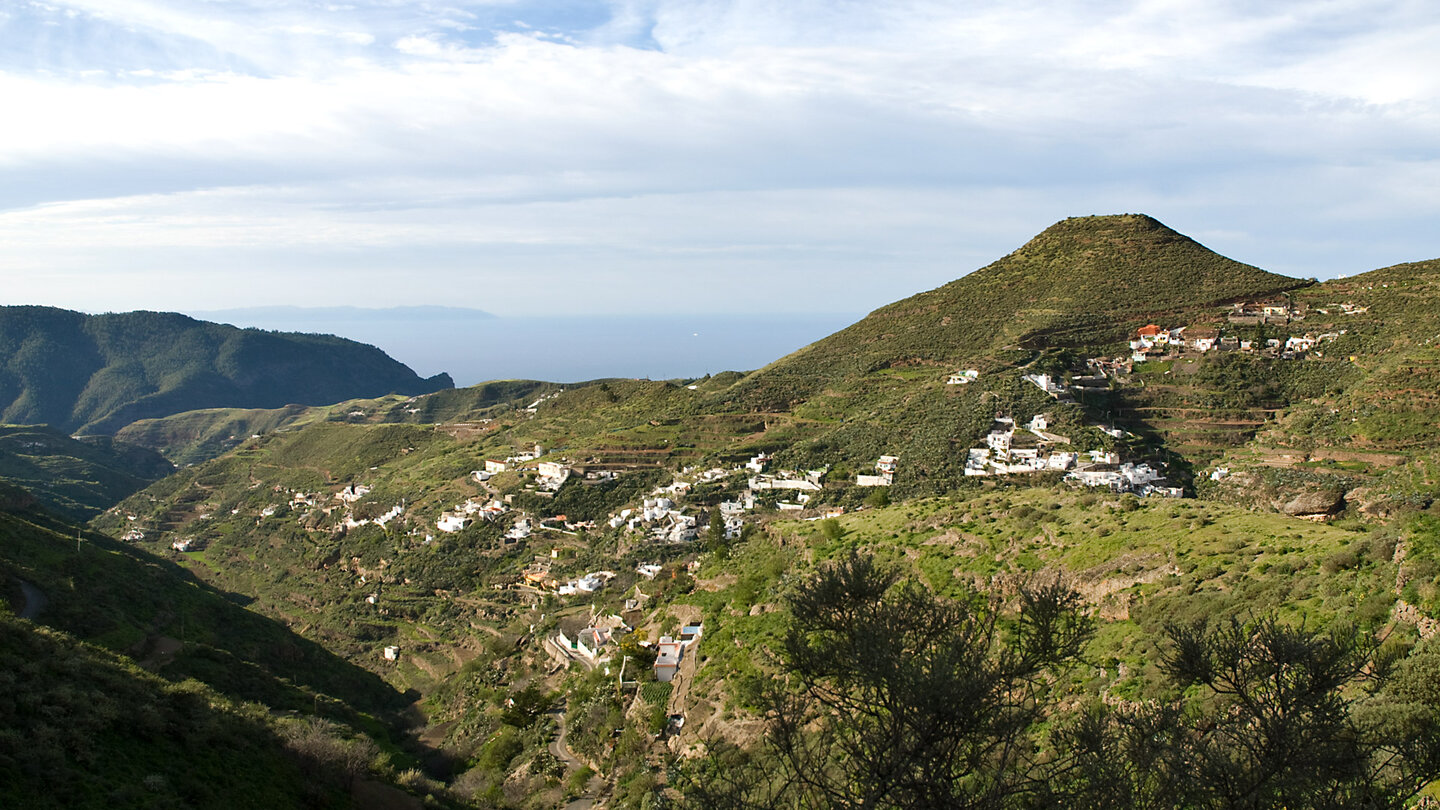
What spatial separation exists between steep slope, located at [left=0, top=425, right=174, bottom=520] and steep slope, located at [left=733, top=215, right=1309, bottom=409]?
6496 centimetres

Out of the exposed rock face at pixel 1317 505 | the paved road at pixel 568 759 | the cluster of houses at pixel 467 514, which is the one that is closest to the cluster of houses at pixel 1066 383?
the exposed rock face at pixel 1317 505

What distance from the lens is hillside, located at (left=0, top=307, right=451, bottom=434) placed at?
520 feet

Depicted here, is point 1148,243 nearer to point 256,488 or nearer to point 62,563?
point 62,563

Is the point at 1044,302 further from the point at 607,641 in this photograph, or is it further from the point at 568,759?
the point at 568,759

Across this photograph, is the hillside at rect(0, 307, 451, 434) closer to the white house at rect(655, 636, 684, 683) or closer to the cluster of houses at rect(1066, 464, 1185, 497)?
the white house at rect(655, 636, 684, 683)

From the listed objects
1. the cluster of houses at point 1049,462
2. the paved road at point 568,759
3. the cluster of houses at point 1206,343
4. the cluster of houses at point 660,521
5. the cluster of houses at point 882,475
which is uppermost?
→ the cluster of houses at point 1206,343

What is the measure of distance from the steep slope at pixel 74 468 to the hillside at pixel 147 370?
56.2 metres

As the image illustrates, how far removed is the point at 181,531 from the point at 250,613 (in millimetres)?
42654

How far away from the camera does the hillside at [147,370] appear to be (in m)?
158

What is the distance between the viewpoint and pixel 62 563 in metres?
26.5

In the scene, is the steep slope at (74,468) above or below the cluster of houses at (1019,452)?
below

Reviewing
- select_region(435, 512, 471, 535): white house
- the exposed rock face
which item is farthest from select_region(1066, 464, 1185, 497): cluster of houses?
select_region(435, 512, 471, 535): white house

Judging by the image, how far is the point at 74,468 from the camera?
3477 inches

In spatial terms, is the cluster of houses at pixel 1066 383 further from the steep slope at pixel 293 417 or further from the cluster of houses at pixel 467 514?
the steep slope at pixel 293 417
